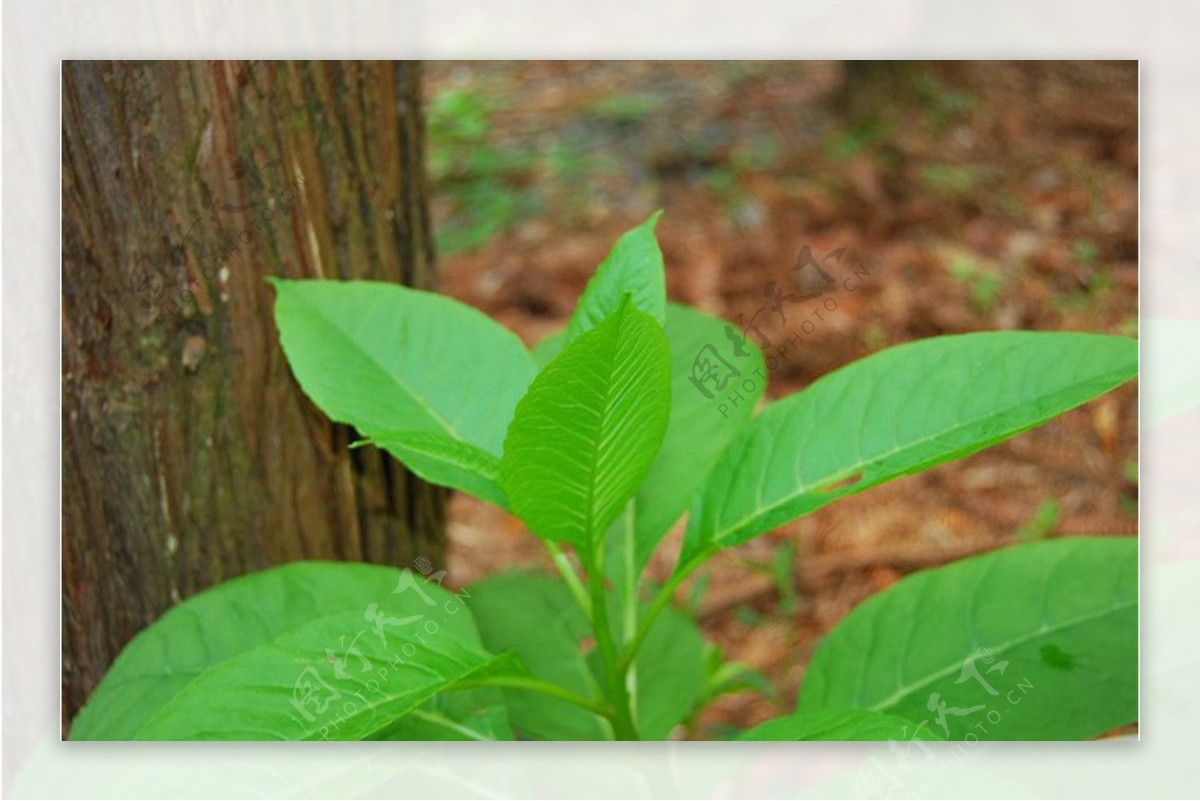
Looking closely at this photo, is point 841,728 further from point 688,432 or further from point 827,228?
point 827,228

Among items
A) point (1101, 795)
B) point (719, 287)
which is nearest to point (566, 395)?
point (1101, 795)

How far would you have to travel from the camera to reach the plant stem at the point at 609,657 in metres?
0.85

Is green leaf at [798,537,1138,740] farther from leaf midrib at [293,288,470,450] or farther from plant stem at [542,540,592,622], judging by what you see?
leaf midrib at [293,288,470,450]

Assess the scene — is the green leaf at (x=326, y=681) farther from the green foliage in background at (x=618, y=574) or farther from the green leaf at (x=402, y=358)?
the green leaf at (x=402, y=358)

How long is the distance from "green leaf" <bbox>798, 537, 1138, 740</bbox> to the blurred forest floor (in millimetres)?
769

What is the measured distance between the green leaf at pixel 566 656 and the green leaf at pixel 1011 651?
0.42 feet

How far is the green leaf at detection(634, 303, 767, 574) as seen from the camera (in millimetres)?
922

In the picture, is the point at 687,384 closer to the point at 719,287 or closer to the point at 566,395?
the point at 566,395

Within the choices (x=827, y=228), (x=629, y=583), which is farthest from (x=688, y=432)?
(x=827, y=228)

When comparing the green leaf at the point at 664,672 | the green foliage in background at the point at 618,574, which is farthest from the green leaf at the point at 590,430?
the green leaf at the point at 664,672

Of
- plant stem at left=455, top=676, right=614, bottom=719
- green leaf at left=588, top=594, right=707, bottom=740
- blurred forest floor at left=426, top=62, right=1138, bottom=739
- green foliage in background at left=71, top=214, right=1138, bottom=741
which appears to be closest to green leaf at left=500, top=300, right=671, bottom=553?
green foliage in background at left=71, top=214, right=1138, bottom=741

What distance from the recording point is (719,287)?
226 centimetres

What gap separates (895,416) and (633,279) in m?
0.21

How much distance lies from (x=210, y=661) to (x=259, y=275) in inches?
12.5
